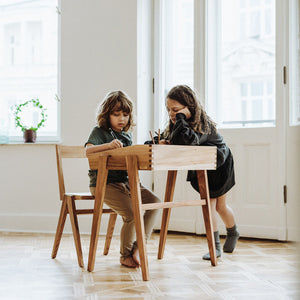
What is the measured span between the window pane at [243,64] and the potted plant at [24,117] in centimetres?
152

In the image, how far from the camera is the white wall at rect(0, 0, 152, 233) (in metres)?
3.56

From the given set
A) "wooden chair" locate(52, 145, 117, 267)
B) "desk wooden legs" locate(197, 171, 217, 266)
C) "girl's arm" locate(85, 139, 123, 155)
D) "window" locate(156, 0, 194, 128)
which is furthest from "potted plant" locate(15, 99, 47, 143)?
"desk wooden legs" locate(197, 171, 217, 266)

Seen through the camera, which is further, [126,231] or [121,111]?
[121,111]

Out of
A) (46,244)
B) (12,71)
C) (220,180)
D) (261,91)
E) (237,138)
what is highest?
(12,71)

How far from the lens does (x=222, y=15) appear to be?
3545 mm

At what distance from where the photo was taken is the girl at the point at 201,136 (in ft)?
7.30

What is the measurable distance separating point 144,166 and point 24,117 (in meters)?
2.38

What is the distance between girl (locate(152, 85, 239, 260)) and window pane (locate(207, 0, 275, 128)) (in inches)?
39.2

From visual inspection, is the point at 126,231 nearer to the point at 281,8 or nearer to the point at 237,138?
the point at 237,138

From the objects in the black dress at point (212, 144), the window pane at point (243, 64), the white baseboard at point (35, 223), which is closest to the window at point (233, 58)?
the window pane at point (243, 64)

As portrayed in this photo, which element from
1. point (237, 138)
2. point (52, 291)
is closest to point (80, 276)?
point (52, 291)

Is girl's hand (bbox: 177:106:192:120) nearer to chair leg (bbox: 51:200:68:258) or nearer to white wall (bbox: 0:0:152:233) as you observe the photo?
chair leg (bbox: 51:200:68:258)

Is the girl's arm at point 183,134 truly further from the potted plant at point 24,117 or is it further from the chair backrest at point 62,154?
the potted plant at point 24,117

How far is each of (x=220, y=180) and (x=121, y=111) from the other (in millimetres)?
714
